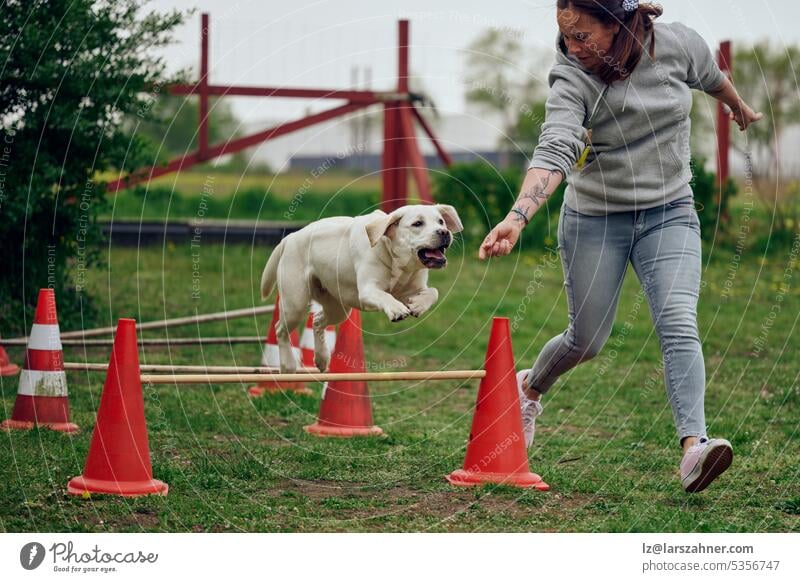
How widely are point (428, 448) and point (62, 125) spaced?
4.90m

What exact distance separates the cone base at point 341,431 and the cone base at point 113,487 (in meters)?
2.03

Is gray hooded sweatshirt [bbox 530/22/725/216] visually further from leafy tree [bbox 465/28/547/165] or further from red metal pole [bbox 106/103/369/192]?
red metal pole [bbox 106/103/369/192]

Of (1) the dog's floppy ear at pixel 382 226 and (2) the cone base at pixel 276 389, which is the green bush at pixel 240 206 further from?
(1) the dog's floppy ear at pixel 382 226

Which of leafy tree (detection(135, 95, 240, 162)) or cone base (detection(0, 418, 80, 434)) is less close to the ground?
leafy tree (detection(135, 95, 240, 162))

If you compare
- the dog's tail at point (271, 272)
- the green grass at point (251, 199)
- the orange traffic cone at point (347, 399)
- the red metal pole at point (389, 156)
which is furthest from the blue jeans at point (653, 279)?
the green grass at point (251, 199)

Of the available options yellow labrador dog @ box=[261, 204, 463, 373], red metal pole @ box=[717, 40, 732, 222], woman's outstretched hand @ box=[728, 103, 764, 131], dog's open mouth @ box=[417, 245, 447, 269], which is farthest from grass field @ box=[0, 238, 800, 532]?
red metal pole @ box=[717, 40, 732, 222]

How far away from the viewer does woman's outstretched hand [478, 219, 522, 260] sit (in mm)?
5480

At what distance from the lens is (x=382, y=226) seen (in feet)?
19.4

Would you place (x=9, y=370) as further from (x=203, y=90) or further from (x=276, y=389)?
(x=203, y=90)

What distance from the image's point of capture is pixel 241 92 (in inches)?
387

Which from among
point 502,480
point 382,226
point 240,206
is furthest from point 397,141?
point 240,206

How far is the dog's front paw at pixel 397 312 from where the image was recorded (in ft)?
18.8
